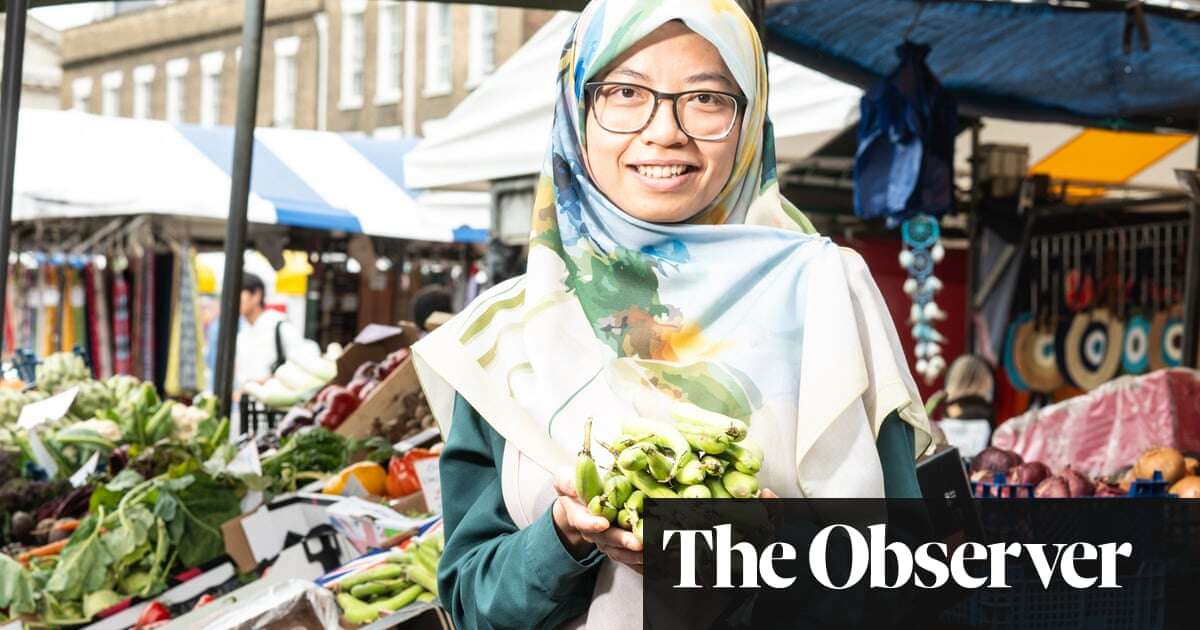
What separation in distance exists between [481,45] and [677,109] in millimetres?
25051

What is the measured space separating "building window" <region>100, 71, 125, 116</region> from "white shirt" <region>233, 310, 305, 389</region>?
28.7m

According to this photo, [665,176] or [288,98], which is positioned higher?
[288,98]

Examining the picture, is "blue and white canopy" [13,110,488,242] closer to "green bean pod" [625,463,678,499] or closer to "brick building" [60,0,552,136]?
"green bean pod" [625,463,678,499]

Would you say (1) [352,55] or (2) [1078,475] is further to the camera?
(1) [352,55]

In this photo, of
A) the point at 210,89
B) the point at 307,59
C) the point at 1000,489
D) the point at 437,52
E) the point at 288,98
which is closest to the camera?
the point at 1000,489

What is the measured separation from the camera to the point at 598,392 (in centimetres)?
171

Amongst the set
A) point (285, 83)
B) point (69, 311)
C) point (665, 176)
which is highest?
point (285, 83)

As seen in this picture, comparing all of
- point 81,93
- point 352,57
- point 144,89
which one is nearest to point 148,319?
point 352,57

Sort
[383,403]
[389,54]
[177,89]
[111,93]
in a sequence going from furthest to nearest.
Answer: [111,93] → [177,89] → [389,54] → [383,403]

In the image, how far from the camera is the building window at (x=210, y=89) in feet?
110

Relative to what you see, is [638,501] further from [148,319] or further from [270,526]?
[148,319]

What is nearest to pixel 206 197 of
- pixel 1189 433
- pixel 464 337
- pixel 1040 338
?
pixel 1040 338

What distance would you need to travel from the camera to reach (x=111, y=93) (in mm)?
Result: 37875

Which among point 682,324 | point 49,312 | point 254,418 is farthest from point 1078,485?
point 49,312
